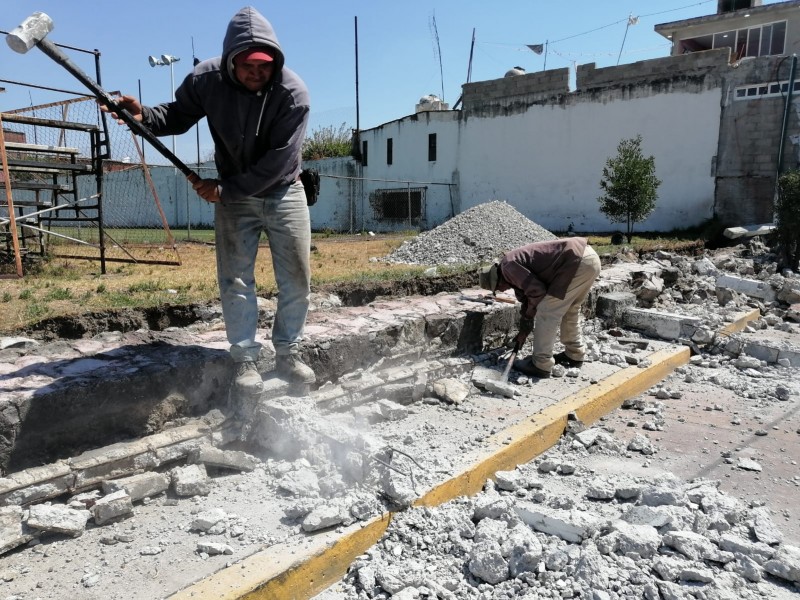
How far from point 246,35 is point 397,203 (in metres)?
21.9

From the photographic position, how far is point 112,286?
627 cm

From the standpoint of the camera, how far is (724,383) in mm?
5438

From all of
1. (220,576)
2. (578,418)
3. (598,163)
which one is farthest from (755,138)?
(220,576)

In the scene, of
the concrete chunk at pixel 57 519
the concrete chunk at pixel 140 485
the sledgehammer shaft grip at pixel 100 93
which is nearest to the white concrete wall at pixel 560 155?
the sledgehammer shaft grip at pixel 100 93

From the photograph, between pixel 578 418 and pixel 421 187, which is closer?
pixel 578 418

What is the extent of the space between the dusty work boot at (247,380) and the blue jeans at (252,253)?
5 centimetres

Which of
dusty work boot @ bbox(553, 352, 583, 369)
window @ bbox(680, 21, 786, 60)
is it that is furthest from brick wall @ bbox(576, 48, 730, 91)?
dusty work boot @ bbox(553, 352, 583, 369)

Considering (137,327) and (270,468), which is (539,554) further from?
(137,327)

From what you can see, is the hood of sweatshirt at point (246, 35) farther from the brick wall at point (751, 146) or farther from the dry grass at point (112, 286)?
the brick wall at point (751, 146)

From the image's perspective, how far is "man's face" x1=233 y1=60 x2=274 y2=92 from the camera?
118 inches

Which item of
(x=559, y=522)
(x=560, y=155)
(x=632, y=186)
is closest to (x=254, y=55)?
(x=559, y=522)

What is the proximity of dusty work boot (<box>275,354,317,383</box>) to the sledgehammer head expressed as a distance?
2.01m

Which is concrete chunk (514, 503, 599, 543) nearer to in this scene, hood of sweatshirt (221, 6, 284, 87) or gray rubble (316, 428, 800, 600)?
gray rubble (316, 428, 800, 600)

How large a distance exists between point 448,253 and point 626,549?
927 centimetres
